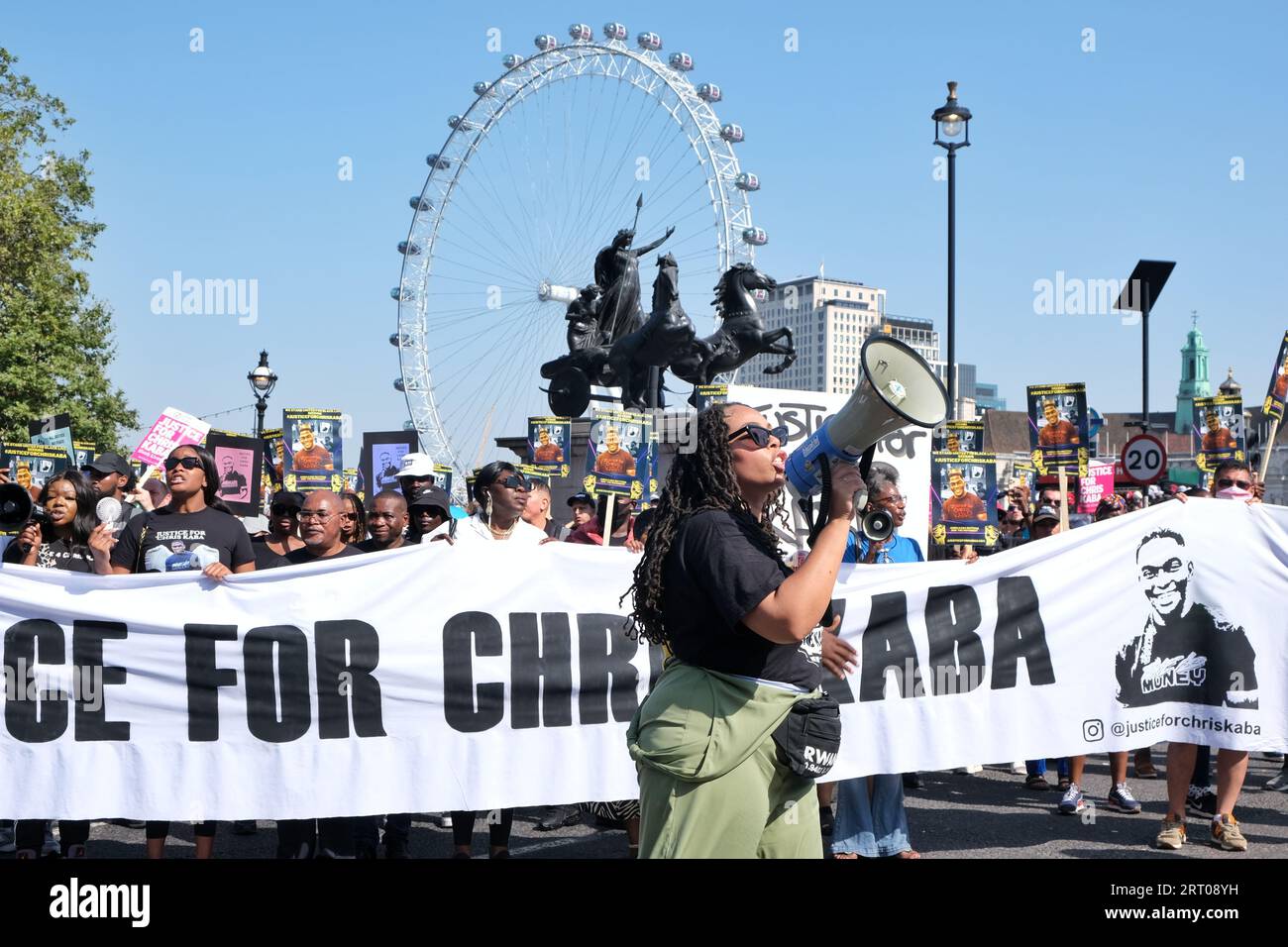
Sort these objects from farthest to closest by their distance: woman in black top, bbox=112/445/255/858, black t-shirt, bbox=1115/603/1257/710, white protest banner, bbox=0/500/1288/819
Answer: black t-shirt, bbox=1115/603/1257/710, woman in black top, bbox=112/445/255/858, white protest banner, bbox=0/500/1288/819

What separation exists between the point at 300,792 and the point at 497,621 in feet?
3.41

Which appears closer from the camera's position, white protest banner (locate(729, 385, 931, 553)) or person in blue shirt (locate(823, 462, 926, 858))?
person in blue shirt (locate(823, 462, 926, 858))

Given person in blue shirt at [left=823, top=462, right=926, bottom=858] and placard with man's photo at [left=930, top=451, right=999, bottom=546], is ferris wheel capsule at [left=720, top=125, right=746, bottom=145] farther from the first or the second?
person in blue shirt at [left=823, top=462, right=926, bottom=858]

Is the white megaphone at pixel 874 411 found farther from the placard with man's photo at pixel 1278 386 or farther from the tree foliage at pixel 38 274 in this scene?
the tree foliage at pixel 38 274

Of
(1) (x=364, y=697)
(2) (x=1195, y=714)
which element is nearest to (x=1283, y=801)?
(2) (x=1195, y=714)

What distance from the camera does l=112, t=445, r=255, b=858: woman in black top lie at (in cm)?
555

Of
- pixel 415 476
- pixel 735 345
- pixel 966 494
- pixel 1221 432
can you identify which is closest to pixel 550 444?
pixel 966 494

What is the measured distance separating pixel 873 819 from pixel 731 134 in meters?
34.7

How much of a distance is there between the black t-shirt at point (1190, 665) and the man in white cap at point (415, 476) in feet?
12.2

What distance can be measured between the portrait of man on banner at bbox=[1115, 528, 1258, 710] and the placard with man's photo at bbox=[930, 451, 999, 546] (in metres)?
4.70

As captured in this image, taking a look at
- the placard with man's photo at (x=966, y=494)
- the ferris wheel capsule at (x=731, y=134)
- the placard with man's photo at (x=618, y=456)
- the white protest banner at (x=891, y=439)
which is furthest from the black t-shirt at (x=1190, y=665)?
the ferris wheel capsule at (x=731, y=134)

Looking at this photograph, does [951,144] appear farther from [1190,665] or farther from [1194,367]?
[1194,367]

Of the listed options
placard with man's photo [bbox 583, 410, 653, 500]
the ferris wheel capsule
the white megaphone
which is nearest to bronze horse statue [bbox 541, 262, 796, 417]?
the ferris wheel capsule
